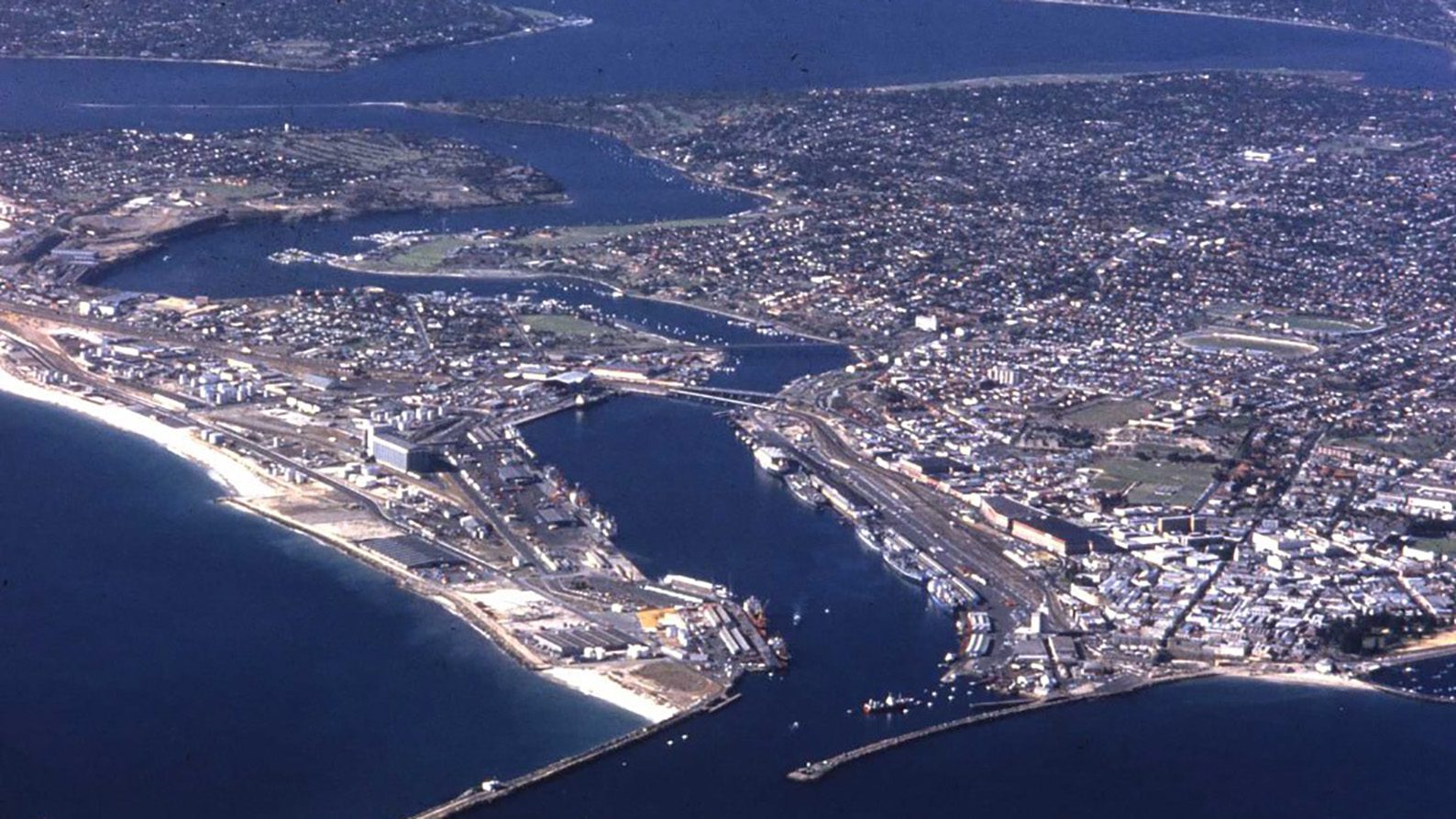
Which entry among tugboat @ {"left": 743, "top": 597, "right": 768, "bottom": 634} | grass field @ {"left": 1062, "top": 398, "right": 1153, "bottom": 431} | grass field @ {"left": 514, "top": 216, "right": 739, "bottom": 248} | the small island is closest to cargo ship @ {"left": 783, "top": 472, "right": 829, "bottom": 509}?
Answer: tugboat @ {"left": 743, "top": 597, "right": 768, "bottom": 634}

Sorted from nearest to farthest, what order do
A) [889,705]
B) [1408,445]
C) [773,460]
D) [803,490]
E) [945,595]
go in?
1. [889,705]
2. [945,595]
3. [803,490]
4. [773,460]
5. [1408,445]

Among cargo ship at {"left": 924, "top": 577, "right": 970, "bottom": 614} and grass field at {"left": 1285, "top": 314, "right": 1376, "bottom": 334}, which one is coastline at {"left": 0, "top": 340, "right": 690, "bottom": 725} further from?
grass field at {"left": 1285, "top": 314, "right": 1376, "bottom": 334}

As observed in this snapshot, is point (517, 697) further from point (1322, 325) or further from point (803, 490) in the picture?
point (1322, 325)

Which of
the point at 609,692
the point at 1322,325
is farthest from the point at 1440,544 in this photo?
the point at 1322,325

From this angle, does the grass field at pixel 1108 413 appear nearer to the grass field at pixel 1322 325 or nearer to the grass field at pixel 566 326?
the grass field at pixel 1322 325

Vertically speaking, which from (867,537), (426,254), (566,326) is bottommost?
(426,254)

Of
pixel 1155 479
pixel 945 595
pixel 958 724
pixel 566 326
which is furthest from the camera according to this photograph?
pixel 566 326

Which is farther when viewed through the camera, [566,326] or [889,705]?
[566,326]

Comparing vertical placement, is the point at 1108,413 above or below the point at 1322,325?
above
